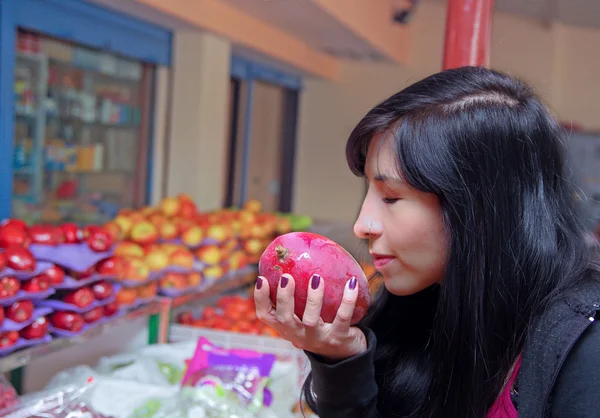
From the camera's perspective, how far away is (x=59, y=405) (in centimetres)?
194

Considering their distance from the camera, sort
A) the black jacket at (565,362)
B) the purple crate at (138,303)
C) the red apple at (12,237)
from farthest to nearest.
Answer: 1. the purple crate at (138,303)
2. the red apple at (12,237)
3. the black jacket at (565,362)

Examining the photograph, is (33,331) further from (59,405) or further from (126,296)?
(126,296)

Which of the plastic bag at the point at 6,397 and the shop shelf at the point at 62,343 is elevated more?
the shop shelf at the point at 62,343

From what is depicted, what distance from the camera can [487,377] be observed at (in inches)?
44.8

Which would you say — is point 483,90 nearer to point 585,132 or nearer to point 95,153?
point 95,153

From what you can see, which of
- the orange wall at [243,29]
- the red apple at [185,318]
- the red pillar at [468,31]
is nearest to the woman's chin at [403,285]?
the red pillar at [468,31]

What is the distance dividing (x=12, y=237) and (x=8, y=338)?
367 mm

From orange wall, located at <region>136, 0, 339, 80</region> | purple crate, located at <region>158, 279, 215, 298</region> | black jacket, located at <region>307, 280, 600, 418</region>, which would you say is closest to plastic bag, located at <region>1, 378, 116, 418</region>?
purple crate, located at <region>158, 279, 215, 298</region>

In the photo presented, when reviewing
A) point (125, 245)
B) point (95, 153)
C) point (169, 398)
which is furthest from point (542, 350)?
point (95, 153)

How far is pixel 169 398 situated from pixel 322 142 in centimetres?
680

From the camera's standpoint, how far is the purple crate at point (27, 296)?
6.70 feet

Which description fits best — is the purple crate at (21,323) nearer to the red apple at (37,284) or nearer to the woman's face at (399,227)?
the red apple at (37,284)

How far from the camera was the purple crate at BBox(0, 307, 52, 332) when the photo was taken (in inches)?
78.8

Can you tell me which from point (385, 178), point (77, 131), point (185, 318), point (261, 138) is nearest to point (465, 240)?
Answer: point (385, 178)
